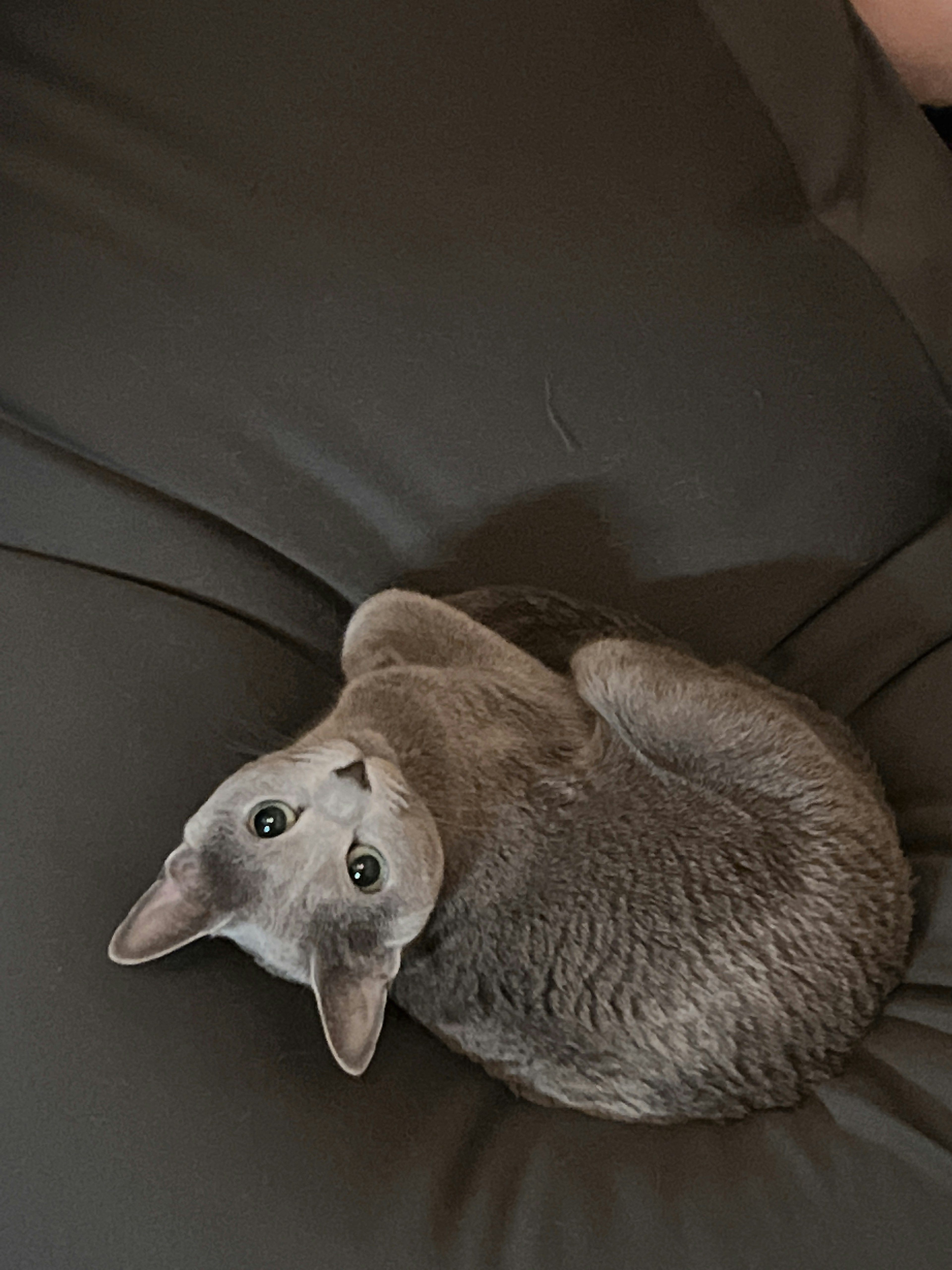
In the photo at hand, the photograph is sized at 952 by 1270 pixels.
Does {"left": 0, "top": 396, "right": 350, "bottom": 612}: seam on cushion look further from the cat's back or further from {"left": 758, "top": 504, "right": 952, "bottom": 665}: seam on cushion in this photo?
{"left": 758, "top": 504, "right": 952, "bottom": 665}: seam on cushion

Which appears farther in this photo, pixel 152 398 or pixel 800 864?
pixel 152 398

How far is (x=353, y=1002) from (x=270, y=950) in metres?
0.11

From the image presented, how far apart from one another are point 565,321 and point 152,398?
423mm

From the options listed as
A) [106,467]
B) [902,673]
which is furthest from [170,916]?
[902,673]

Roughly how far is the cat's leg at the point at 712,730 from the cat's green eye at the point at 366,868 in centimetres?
26

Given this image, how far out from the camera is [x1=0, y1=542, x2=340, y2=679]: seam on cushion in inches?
42.3

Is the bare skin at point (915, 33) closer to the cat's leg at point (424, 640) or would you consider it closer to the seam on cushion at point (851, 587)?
the seam on cushion at point (851, 587)

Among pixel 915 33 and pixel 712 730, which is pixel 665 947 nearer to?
pixel 712 730

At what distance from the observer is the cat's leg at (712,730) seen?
994 mm

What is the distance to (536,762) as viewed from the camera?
106 cm

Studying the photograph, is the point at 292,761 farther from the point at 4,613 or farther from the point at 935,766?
the point at 935,766

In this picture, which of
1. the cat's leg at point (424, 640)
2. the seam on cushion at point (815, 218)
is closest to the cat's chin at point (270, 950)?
the cat's leg at point (424, 640)

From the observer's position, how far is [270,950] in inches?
37.9

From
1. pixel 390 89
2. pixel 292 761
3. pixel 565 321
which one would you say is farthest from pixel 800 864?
pixel 390 89
